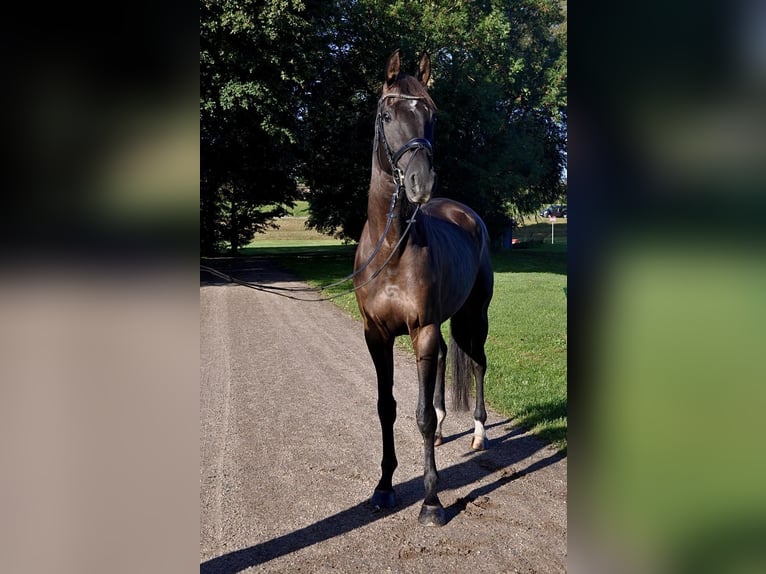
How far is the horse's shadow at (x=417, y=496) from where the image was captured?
3.66 metres

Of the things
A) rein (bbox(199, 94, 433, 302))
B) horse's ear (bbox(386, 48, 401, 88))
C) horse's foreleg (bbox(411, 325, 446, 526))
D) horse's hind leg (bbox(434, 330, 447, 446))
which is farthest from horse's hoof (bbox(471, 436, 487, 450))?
horse's ear (bbox(386, 48, 401, 88))

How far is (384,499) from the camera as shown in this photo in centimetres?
434

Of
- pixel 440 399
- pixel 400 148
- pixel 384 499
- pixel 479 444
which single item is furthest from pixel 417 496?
pixel 400 148

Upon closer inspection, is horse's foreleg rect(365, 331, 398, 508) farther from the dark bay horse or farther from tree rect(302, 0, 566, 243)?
tree rect(302, 0, 566, 243)

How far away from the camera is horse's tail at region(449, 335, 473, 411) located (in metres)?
5.98

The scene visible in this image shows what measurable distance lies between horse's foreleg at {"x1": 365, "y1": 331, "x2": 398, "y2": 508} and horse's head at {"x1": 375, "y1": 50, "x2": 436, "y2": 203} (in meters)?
1.19

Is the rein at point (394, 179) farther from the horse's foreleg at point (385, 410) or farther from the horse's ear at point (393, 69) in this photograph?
the horse's foreleg at point (385, 410)

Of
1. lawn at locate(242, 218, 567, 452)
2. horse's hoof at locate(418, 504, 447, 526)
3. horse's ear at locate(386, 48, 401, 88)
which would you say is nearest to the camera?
horse's ear at locate(386, 48, 401, 88)

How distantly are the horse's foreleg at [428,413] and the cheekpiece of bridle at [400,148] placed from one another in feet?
3.26

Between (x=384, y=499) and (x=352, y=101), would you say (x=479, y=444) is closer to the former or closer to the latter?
(x=384, y=499)
